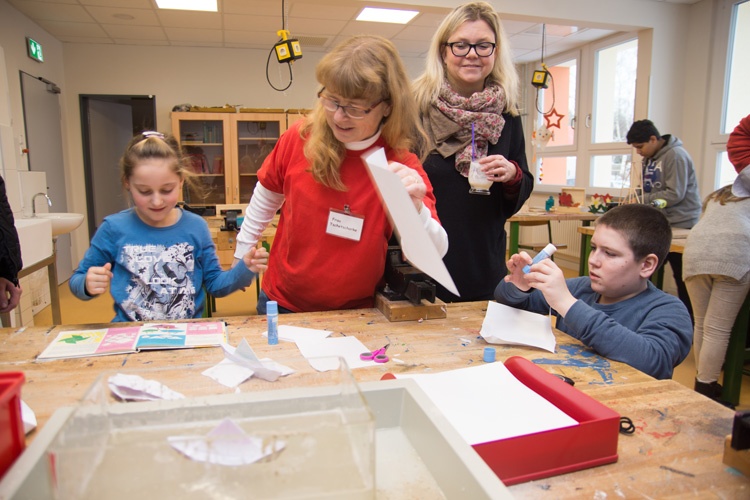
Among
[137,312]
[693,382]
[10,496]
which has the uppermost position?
[10,496]

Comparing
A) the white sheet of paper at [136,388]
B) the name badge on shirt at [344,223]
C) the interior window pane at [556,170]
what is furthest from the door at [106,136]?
the white sheet of paper at [136,388]

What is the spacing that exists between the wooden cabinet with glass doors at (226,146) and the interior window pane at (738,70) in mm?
4971

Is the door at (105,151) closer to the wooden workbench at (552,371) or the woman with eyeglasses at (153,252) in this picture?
the woman with eyeglasses at (153,252)

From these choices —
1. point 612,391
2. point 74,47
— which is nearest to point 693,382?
point 612,391

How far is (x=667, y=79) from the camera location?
5.18 metres

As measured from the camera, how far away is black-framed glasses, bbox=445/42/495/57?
160cm

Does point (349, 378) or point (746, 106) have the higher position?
point (746, 106)

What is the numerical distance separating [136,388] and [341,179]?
0.82 meters

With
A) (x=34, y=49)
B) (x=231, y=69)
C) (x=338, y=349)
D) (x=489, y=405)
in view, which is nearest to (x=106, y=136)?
(x=34, y=49)

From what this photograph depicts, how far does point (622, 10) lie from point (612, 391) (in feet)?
17.3

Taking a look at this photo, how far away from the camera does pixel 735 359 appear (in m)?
2.65

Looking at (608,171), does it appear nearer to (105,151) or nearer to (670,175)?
(670,175)

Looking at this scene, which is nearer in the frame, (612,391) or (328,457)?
(328,457)

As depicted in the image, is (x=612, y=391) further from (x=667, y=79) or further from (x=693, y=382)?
(x=667, y=79)
